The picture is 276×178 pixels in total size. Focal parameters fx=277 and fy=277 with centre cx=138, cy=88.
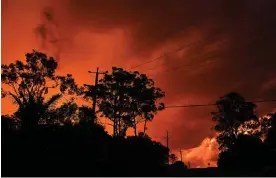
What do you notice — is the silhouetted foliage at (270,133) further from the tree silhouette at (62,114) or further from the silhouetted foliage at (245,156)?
the tree silhouette at (62,114)

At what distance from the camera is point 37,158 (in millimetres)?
17484

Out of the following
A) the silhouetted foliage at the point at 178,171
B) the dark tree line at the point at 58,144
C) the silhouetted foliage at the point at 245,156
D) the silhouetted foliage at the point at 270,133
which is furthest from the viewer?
the silhouetted foliage at the point at 270,133

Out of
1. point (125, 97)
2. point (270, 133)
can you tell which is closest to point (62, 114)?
point (125, 97)

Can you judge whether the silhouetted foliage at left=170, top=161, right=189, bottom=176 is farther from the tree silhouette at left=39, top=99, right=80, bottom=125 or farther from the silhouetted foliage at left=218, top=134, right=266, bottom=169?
the tree silhouette at left=39, top=99, right=80, bottom=125

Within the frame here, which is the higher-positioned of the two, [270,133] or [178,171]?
[270,133]

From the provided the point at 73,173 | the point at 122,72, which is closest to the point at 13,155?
the point at 73,173

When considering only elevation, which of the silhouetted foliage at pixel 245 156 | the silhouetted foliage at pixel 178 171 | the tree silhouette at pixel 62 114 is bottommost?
the silhouetted foliage at pixel 178 171

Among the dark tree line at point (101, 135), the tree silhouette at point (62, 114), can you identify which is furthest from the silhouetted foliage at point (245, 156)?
the tree silhouette at point (62, 114)

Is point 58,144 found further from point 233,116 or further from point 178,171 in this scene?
point 233,116

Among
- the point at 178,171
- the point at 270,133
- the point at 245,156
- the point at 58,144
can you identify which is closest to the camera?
the point at 58,144

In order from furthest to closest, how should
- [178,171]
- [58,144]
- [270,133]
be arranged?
[270,133] < [178,171] < [58,144]

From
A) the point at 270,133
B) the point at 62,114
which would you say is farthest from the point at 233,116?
the point at 62,114

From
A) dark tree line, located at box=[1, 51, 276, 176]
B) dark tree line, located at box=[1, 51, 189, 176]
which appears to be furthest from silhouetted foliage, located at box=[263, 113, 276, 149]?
dark tree line, located at box=[1, 51, 189, 176]

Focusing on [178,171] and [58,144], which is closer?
[58,144]
